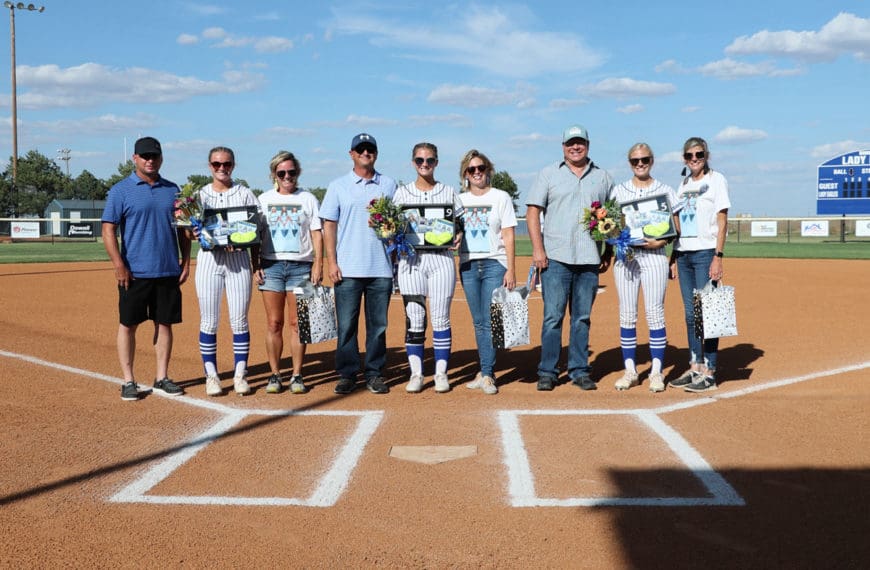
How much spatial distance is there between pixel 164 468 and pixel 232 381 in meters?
2.54

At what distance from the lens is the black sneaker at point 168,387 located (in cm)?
618

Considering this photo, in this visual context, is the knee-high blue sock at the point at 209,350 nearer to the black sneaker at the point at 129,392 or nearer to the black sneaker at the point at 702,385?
the black sneaker at the point at 129,392

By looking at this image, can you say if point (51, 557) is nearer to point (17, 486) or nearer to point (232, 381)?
point (17, 486)

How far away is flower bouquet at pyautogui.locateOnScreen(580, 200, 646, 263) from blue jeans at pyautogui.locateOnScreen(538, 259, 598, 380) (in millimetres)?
344

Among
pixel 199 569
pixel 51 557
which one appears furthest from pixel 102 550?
pixel 199 569

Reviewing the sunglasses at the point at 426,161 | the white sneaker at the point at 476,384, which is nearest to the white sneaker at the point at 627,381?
the white sneaker at the point at 476,384

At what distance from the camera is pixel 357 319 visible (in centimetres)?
630

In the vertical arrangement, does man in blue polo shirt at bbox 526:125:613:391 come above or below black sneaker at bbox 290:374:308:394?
above

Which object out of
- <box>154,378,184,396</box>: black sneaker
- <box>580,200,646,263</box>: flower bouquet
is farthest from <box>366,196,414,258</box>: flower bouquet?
<box>154,378,184,396</box>: black sneaker

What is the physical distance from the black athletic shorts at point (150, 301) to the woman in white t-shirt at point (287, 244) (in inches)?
27.1

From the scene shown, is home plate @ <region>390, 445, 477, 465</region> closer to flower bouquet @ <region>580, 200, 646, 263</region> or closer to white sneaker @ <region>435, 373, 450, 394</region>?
white sneaker @ <region>435, 373, 450, 394</region>

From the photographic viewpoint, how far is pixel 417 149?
19.6 ft

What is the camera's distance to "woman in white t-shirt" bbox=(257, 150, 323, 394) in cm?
607

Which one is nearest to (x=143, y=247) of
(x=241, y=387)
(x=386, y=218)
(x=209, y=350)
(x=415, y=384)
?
(x=209, y=350)
